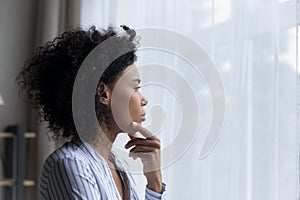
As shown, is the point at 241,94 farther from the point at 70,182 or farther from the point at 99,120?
the point at 70,182

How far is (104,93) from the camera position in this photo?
1269 millimetres

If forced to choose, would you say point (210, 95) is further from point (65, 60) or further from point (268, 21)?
point (65, 60)

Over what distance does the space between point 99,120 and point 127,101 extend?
0.09 meters

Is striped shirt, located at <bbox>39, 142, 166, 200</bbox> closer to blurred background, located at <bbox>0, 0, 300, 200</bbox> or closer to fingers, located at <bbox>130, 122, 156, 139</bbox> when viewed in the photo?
fingers, located at <bbox>130, 122, 156, 139</bbox>

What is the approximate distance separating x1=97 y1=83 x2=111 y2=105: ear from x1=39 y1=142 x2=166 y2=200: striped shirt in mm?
115

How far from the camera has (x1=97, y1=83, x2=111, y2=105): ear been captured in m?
1.27

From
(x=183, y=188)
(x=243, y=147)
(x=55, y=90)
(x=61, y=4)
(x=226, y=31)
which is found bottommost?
(x=183, y=188)

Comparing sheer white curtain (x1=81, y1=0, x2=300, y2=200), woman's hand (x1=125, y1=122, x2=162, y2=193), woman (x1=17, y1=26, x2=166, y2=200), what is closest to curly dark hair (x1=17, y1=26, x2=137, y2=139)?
woman (x1=17, y1=26, x2=166, y2=200)

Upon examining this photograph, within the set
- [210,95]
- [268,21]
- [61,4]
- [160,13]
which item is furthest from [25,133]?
[268,21]

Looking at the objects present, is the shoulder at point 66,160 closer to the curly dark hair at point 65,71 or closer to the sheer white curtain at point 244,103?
the curly dark hair at point 65,71

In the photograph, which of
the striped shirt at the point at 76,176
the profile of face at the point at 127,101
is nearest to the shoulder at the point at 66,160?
the striped shirt at the point at 76,176

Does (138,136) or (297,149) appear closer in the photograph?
(138,136)

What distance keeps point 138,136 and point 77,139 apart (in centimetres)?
17

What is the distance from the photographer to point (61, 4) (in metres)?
2.92
